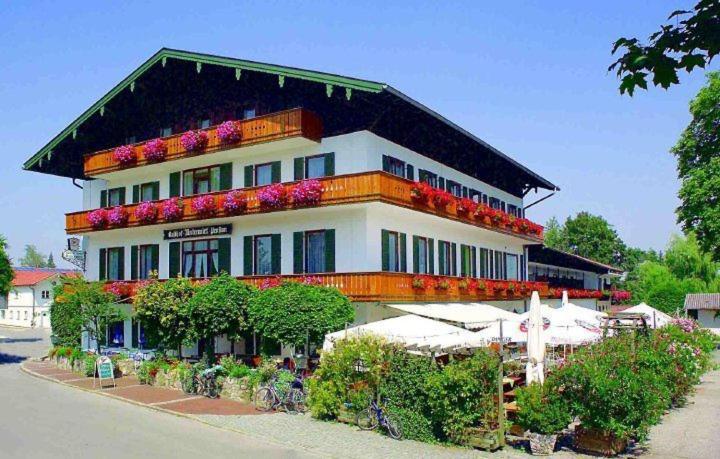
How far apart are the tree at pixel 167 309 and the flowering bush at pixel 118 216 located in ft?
25.2

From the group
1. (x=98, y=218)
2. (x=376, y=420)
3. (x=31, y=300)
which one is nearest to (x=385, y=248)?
(x=376, y=420)

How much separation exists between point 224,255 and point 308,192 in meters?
6.40

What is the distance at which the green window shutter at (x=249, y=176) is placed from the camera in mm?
28703

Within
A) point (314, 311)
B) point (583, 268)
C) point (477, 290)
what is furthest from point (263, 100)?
point (583, 268)

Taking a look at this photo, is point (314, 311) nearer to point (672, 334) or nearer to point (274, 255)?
point (274, 255)

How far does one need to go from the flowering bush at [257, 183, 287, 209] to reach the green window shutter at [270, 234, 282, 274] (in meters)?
2.02

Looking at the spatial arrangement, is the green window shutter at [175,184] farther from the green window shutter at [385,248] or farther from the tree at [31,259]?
the tree at [31,259]

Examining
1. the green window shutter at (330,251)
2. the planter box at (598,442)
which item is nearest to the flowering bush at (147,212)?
the green window shutter at (330,251)

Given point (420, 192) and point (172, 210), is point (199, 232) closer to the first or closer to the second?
point (172, 210)

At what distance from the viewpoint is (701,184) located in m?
38.7

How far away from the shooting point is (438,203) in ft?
90.0

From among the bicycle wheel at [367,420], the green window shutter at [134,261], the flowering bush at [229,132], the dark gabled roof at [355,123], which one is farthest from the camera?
the green window shutter at [134,261]

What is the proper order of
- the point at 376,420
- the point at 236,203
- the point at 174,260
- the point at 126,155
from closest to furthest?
1. the point at 376,420
2. the point at 236,203
3. the point at 174,260
4. the point at 126,155

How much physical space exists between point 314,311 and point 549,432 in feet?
31.4
